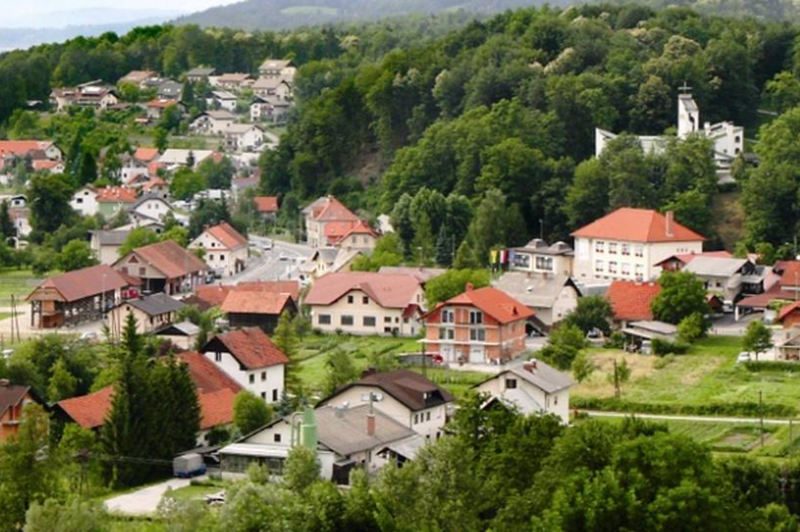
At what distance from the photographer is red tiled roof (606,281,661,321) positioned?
36.1 meters

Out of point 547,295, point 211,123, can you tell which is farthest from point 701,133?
point 211,123

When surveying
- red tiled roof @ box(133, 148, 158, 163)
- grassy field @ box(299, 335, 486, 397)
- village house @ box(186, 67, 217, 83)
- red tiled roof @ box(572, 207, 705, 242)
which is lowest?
grassy field @ box(299, 335, 486, 397)

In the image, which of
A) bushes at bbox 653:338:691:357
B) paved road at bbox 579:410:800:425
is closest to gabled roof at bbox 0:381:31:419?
paved road at bbox 579:410:800:425

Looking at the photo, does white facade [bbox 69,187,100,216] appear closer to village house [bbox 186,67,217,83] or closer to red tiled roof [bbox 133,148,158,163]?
red tiled roof [bbox 133,148,158,163]

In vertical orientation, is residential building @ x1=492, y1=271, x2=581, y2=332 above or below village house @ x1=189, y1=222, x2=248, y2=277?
above

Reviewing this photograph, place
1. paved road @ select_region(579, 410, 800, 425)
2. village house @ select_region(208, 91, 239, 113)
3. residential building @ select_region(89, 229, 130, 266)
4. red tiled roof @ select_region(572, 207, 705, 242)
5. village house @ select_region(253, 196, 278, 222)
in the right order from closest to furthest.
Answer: paved road @ select_region(579, 410, 800, 425) → red tiled roof @ select_region(572, 207, 705, 242) → residential building @ select_region(89, 229, 130, 266) → village house @ select_region(253, 196, 278, 222) → village house @ select_region(208, 91, 239, 113)

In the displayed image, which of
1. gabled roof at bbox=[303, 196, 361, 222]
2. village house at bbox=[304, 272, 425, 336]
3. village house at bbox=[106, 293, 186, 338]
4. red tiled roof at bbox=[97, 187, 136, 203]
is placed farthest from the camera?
red tiled roof at bbox=[97, 187, 136, 203]

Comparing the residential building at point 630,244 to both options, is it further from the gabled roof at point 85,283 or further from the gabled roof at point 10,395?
the gabled roof at point 10,395

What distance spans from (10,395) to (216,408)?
2917 millimetres

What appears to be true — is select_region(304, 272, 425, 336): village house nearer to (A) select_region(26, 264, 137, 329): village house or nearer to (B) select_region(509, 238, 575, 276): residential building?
(A) select_region(26, 264, 137, 329): village house

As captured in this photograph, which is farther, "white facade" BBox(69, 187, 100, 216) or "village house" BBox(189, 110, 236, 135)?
"village house" BBox(189, 110, 236, 135)

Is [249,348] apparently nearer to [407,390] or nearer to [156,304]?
[407,390]

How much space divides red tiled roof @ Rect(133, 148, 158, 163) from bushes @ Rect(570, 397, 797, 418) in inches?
1346

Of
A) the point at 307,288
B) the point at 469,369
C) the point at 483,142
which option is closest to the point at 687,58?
the point at 483,142
